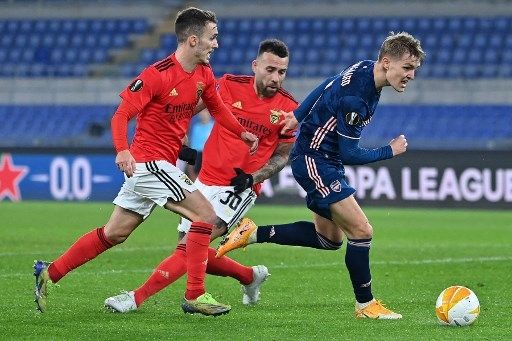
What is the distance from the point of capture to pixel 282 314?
312 inches

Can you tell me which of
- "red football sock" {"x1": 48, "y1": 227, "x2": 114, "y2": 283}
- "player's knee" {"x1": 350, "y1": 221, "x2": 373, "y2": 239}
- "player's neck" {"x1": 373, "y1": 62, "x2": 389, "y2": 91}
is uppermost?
"player's neck" {"x1": 373, "y1": 62, "x2": 389, "y2": 91}

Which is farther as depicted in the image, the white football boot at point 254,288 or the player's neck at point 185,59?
the white football boot at point 254,288

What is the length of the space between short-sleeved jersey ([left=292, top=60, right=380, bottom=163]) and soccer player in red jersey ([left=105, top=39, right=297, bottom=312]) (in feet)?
2.19

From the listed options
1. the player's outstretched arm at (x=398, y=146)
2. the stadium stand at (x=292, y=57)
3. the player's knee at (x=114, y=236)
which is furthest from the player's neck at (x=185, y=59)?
the stadium stand at (x=292, y=57)

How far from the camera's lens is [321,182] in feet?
25.7

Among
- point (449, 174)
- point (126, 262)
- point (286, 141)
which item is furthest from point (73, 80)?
point (286, 141)

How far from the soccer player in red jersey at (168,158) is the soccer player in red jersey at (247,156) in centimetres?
46

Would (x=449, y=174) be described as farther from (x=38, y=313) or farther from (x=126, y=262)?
(x=38, y=313)

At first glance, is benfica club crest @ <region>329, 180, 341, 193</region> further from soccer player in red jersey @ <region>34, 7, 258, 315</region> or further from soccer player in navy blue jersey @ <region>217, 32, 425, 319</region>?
soccer player in red jersey @ <region>34, 7, 258, 315</region>

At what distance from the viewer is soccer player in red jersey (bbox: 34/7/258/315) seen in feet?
25.2

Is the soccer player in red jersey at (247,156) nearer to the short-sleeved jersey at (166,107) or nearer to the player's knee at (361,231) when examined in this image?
the short-sleeved jersey at (166,107)

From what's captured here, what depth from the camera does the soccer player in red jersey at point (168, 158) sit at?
768 cm

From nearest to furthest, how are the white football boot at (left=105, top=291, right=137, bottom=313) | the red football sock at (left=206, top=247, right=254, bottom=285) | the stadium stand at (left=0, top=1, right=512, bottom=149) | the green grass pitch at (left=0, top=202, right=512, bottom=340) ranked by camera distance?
the green grass pitch at (left=0, top=202, right=512, bottom=340) < the white football boot at (left=105, top=291, right=137, bottom=313) < the red football sock at (left=206, top=247, right=254, bottom=285) < the stadium stand at (left=0, top=1, right=512, bottom=149)

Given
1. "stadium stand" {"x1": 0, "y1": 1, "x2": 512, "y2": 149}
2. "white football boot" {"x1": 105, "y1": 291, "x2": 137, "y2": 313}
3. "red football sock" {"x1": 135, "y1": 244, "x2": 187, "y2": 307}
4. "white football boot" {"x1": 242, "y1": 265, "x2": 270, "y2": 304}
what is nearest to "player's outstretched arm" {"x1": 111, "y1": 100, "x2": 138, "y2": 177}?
"red football sock" {"x1": 135, "y1": 244, "x2": 187, "y2": 307}
